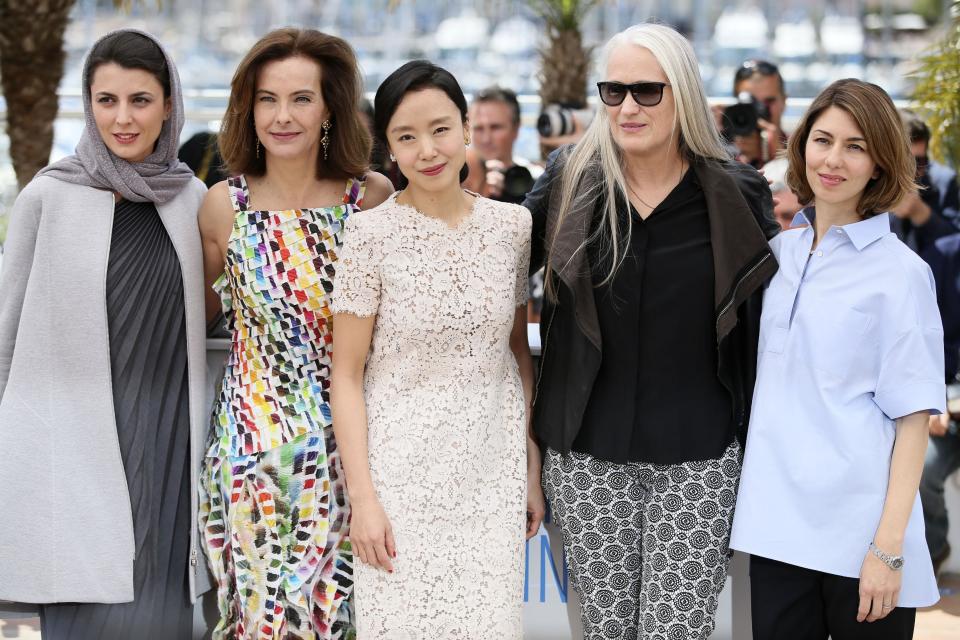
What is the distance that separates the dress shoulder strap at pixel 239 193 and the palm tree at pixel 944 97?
14.6ft

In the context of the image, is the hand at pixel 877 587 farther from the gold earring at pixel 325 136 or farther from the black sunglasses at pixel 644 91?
the gold earring at pixel 325 136

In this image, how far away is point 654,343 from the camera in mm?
2254

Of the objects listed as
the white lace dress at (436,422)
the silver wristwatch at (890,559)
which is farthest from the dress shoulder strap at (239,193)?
the silver wristwatch at (890,559)

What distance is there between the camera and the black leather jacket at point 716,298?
7.34 ft

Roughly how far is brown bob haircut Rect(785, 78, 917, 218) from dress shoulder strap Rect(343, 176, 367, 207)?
105cm

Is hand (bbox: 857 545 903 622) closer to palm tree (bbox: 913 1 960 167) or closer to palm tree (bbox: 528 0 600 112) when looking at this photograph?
palm tree (bbox: 913 1 960 167)

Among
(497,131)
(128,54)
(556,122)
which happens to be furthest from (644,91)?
(497,131)

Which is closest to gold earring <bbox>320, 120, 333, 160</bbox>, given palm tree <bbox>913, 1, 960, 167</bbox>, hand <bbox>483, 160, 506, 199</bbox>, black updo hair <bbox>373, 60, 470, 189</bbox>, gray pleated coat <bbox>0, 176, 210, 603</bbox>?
black updo hair <bbox>373, 60, 470, 189</bbox>

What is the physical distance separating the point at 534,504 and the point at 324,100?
1.08 m

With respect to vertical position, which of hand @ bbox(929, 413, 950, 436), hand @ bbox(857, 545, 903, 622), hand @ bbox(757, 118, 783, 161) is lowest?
hand @ bbox(857, 545, 903, 622)

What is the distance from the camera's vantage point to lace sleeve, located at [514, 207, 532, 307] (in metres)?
2.35

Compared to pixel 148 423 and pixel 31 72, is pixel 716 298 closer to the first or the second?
pixel 148 423

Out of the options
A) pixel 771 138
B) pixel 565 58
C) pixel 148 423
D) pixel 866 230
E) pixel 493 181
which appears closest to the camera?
pixel 866 230

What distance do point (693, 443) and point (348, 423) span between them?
0.75 m
